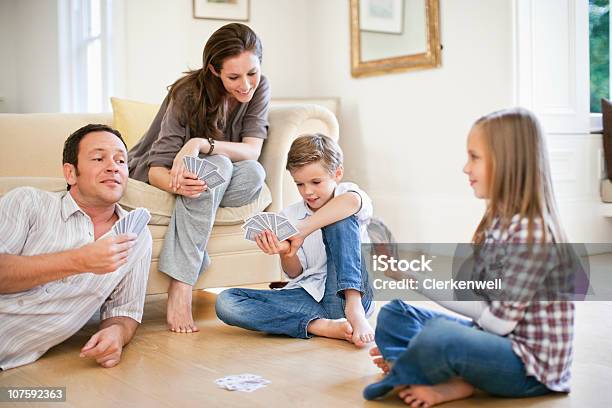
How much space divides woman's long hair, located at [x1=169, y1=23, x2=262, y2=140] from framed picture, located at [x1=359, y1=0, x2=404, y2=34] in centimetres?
220

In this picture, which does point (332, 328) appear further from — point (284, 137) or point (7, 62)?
point (7, 62)

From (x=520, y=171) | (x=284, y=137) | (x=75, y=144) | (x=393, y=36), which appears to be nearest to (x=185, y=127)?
(x=284, y=137)

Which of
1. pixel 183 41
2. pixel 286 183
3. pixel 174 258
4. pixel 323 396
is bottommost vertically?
Result: pixel 323 396

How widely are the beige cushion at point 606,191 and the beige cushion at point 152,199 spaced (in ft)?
7.90

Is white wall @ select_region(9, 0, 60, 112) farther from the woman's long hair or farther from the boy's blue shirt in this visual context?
the boy's blue shirt

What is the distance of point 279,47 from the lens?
5.89 m

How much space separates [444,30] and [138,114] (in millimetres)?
1912

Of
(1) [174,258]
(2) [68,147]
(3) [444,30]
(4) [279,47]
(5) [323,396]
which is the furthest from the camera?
(4) [279,47]

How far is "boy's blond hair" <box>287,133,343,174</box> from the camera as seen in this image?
8.68 feet

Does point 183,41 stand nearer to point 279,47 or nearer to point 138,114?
point 279,47

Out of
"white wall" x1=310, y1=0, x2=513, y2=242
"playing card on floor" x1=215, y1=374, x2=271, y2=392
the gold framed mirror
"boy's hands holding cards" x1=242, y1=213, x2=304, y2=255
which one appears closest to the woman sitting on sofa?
"boy's hands holding cards" x1=242, y1=213, x2=304, y2=255

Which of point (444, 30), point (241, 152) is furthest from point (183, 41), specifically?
point (241, 152)

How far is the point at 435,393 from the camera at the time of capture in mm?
1886

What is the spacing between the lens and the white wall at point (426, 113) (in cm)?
449
